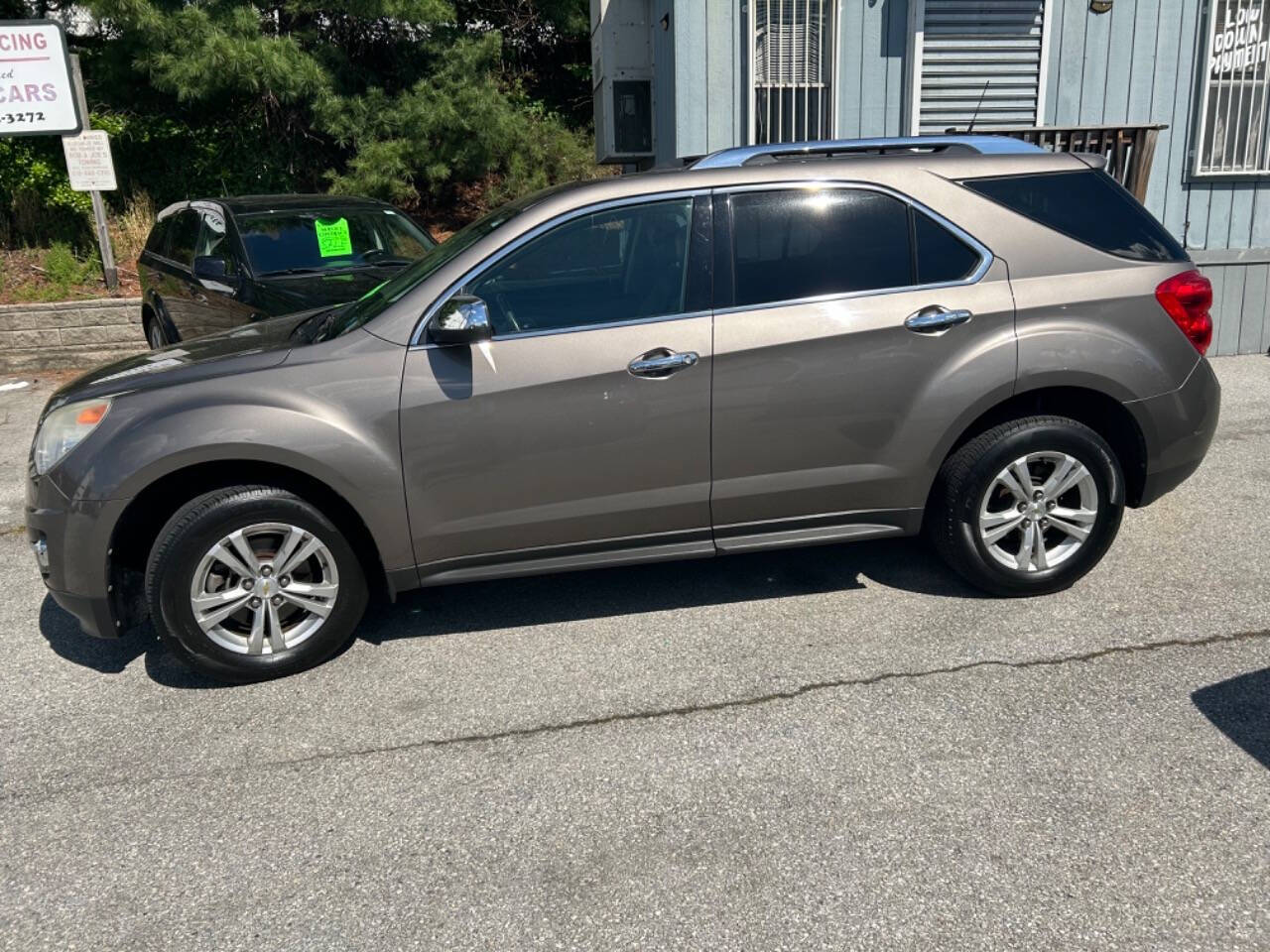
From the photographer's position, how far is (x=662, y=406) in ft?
12.7

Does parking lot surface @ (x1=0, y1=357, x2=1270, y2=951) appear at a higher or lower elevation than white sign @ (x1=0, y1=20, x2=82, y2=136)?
lower

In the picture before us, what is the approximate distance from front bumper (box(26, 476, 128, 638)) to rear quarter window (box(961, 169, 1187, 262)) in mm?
3526

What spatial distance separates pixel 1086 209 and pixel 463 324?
258 cm

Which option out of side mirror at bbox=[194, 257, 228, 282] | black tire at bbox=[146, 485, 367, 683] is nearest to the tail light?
black tire at bbox=[146, 485, 367, 683]

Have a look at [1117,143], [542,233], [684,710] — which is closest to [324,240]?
[542,233]

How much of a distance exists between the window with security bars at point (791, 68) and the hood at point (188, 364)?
608 cm

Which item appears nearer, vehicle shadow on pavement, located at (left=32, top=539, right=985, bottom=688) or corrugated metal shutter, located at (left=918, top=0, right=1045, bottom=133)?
vehicle shadow on pavement, located at (left=32, top=539, right=985, bottom=688)

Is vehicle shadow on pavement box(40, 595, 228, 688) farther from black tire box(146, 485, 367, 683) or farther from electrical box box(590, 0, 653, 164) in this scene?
electrical box box(590, 0, 653, 164)

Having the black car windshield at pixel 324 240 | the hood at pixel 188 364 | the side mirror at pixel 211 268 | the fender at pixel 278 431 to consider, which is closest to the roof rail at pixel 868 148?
the fender at pixel 278 431

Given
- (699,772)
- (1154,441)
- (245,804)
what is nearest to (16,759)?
(245,804)

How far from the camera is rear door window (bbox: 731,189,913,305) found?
13.1ft

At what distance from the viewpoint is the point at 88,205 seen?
1266 centimetres

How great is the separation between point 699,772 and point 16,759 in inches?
89.1

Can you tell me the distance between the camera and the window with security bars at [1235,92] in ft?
30.6
